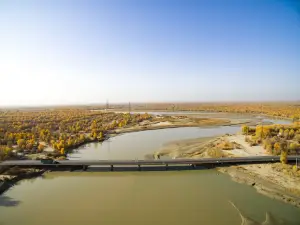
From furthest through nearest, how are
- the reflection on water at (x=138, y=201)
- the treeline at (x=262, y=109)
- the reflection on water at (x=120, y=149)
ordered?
1. the treeline at (x=262, y=109)
2. the reflection on water at (x=120, y=149)
3. the reflection on water at (x=138, y=201)

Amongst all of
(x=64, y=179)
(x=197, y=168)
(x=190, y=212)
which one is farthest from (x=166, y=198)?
(x=64, y=179)

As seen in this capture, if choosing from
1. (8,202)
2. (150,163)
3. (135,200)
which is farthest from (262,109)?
(8,202)

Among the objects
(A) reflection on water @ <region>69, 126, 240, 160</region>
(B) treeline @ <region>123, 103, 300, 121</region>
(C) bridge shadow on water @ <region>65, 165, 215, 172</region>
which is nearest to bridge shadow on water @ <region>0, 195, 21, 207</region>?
(C) bridge shadow on water @ <region>65, 165, 215, 172</region>

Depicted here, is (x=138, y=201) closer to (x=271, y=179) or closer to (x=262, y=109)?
(x=271, y=179)

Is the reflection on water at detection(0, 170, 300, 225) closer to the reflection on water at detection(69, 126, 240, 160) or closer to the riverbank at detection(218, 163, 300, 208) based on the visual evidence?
the riverbank at detection(218, 163, 300, 208)

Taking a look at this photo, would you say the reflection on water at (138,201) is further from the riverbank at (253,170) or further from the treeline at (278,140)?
the treeline at (278,140)

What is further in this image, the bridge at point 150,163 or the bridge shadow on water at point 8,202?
the bridge at point 150,163

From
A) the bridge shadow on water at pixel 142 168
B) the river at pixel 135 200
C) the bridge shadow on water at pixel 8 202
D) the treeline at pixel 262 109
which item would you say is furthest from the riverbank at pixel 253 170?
the treeline at pixel 262 109
